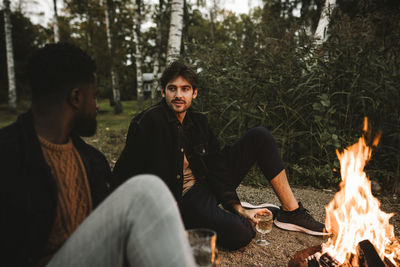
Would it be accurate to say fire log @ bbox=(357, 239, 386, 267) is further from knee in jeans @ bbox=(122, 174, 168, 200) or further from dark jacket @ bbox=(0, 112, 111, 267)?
dark jacket @ bbox=(0, 112, 111, 267)

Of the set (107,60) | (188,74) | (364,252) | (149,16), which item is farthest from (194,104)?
(149,16)

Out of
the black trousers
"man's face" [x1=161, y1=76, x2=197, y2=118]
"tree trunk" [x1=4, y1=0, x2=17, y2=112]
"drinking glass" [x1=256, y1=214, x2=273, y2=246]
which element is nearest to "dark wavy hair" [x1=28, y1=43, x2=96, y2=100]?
"man's face" [x1=161, y1=76, x2=197, y2=118]

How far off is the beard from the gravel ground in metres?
1.49

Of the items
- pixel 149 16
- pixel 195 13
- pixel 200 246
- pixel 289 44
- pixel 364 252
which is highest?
pixel 195 13

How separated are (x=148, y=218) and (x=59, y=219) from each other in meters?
0.56

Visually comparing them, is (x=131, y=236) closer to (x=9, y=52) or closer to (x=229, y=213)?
(x=229, y=213)

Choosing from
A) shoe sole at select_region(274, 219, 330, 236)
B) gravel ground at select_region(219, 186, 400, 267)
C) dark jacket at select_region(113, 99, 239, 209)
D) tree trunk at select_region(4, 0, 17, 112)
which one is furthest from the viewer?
tree trunk at select_region(4, 0, 17, 112)

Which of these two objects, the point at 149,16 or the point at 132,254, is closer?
the point at 132,254

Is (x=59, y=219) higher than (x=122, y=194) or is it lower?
lower

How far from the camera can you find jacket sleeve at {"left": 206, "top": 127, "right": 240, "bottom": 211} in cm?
239

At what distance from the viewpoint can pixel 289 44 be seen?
14.1ft

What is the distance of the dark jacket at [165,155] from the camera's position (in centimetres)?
229

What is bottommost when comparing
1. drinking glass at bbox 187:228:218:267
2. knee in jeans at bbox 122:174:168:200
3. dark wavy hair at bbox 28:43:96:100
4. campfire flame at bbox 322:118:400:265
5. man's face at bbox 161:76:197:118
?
campfire flame at bbox 322:118:400:265

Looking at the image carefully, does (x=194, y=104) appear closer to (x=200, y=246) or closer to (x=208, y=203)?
(x=208, y=203)
